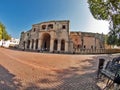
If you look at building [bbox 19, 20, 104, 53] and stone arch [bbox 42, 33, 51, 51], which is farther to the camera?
stone arch [bbox 42, 33, 51, 51]

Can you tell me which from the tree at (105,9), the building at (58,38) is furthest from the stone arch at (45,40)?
the tree at (105,9)

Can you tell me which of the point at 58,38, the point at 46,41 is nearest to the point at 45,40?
the point at 46,41

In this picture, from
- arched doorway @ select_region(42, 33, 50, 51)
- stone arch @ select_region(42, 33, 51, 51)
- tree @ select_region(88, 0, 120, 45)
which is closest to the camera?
tree @ select_region(88, 0, 120, 45)

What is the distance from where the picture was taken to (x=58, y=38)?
37.9 m

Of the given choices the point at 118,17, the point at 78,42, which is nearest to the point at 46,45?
the point at 78,42

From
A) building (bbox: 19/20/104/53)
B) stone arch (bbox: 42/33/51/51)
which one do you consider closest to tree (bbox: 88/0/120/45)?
building (bbox: 19/20/104/53)

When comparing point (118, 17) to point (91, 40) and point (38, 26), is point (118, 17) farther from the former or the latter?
point (38, 26)

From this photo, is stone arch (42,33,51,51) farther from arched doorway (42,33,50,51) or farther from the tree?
the tree

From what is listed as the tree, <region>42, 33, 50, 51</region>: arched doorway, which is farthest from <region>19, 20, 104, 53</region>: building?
the tree

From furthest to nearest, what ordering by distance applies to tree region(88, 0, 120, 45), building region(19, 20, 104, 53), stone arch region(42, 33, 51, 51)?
stone arch region(42, 33, 51, 51), building region(19, 20, 104, 53), tree region(88, 0, 120, 45)

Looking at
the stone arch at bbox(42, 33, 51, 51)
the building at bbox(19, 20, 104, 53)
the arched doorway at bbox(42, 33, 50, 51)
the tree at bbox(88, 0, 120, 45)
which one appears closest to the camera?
the tree at bbox(88, 0, 120, 45)

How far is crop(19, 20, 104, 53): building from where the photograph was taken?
3744cm

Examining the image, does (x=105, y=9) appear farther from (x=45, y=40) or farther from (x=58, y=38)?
(x=45, y=40)

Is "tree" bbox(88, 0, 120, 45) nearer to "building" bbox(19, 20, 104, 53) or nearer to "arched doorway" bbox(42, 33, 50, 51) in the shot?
"building" bbox(19, 20, 104, 53)
